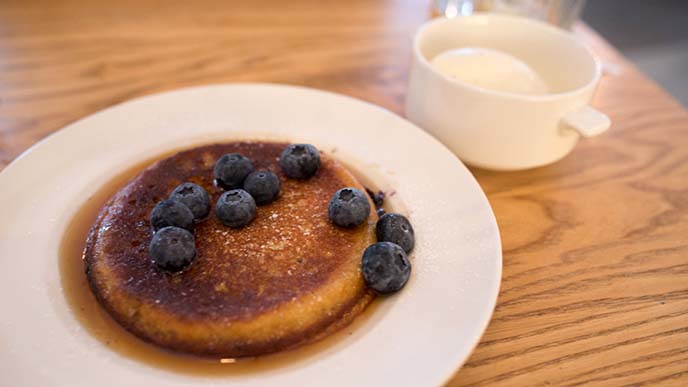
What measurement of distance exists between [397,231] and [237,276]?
343mm

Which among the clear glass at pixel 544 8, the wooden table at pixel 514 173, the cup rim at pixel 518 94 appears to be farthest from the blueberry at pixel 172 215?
the clear glass at pixel 544 8

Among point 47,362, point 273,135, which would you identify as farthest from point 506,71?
point 47,362

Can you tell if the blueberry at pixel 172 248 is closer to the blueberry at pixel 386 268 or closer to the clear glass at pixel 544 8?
the blueberry at pixel 386 268

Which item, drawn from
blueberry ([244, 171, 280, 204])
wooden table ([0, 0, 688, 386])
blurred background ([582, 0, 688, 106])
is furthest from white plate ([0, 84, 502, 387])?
blurred background ([582, 0, 688, 106])

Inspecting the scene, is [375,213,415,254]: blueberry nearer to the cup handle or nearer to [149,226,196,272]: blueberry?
[149,226,196,272]: blueberry

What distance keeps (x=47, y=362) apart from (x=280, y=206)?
0.55m

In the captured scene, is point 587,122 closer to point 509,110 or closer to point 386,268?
point 509,110

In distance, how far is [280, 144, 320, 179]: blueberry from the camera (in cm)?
124

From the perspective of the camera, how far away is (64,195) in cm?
120

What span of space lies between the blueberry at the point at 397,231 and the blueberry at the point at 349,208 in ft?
0.16

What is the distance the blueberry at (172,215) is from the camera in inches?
42.3

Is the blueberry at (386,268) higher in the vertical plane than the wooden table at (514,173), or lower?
higher

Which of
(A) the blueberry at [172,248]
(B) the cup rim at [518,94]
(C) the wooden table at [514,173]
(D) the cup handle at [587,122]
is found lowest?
(C) the wooden table at [514,173]

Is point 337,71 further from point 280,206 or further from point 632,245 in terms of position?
point 632,245
